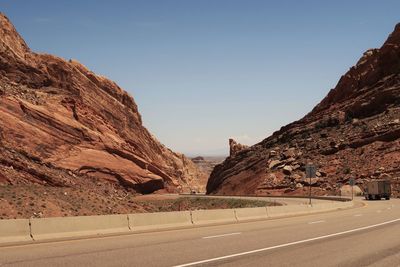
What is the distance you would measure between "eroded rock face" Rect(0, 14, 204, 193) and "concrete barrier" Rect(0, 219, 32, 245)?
32273 millimetres

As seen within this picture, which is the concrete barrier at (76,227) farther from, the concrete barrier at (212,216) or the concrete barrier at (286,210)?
the concrete barrier at (286,210)

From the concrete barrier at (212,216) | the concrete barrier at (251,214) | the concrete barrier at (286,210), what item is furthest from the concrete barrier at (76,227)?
the concrete barrier at (286,210)

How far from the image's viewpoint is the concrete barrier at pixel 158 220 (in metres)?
17.5

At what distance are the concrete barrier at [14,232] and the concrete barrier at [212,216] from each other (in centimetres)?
824

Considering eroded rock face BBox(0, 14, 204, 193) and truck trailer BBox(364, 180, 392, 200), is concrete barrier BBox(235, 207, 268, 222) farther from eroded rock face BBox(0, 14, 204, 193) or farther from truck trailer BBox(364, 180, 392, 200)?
truck trailer BBox(364, 180, 392, 200)

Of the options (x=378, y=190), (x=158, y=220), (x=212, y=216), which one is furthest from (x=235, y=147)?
(x=158, y=220)

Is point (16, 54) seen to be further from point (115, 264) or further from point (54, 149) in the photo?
point (115, 264)

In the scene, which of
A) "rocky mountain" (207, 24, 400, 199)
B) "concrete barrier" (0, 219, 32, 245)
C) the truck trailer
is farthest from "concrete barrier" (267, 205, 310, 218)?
"rocky mountain" (207, 24, 400, 199)

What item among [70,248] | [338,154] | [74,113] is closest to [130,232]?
[70,248]

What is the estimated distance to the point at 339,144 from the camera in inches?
3056

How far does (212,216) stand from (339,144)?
59.8 metres

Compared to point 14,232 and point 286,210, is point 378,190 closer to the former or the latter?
point 286,210

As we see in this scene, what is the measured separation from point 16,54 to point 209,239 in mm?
70448

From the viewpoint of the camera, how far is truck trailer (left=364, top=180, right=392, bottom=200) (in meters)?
54.0
